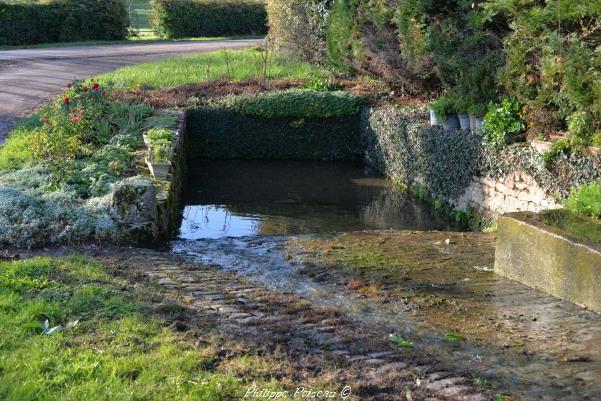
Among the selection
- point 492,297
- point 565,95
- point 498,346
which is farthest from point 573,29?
point 498,346

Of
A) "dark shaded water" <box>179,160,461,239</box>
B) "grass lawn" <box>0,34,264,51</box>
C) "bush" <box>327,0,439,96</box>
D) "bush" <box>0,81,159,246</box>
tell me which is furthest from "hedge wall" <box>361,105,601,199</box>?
"grass lawn" <box>0,34,264,51</box>

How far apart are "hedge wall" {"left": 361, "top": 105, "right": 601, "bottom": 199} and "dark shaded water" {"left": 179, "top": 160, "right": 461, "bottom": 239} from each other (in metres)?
0.43

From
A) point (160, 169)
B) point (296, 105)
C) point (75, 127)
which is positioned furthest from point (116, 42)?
point (160, 169)

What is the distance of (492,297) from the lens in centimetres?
677

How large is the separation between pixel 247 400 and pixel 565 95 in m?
6.43

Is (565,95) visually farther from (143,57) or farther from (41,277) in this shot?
(143,57)

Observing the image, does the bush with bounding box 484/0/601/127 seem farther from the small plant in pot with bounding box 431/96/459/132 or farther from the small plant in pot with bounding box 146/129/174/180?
the small plant in pot with bounding box 146/129/174/180

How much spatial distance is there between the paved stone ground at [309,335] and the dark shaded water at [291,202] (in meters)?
3.18

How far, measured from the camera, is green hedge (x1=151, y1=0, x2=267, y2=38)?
35.4 m

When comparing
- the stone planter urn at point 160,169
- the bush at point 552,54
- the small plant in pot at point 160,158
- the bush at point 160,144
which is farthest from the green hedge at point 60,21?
the bush at point 552,54

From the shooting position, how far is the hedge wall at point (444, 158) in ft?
29.2

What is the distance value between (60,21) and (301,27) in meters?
15.5

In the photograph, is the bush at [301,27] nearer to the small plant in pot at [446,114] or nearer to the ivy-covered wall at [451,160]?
the ivy-covered wall at [451,160]

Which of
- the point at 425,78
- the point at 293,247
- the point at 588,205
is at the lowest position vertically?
the point at 293,247
